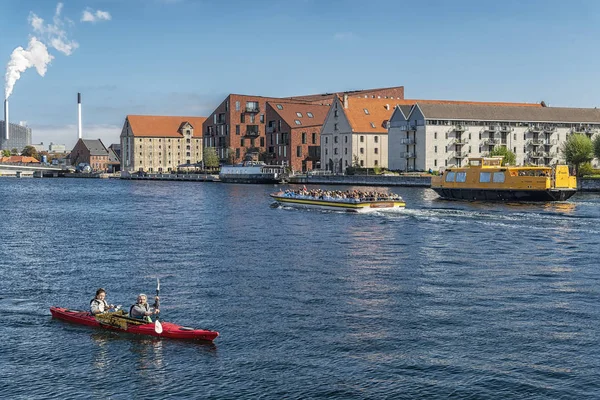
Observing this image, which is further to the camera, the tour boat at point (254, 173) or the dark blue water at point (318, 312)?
the tour boat at point (254, 173)

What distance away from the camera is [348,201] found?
255 ft

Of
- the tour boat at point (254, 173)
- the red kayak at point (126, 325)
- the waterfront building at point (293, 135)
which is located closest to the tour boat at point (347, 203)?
the red kayak at point (126, 325)

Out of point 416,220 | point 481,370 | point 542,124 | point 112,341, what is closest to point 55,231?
point 416,220

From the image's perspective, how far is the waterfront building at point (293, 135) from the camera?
172 metres

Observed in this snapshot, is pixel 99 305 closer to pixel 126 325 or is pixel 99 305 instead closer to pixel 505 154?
pixel 126 325

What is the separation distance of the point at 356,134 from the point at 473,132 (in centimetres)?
2550

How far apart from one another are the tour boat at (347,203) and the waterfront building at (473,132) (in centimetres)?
6007

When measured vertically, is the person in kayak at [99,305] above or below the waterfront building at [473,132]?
below

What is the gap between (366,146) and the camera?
155m

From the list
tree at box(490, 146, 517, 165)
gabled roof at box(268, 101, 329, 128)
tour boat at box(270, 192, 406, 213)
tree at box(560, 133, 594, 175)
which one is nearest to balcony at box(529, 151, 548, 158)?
tree at box(490, 146, 517, 165)

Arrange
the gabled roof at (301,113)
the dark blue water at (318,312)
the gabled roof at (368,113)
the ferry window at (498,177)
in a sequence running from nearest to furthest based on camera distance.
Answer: the dark blue water at (318,312), the ferry window at (498,177), the gabled roof at (368,113), the gabled roof at (301,113)

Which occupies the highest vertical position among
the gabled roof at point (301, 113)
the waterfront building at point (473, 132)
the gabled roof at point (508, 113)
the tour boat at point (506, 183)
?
the gabled roof at point (301, 113)

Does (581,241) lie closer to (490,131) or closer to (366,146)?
(490,131)

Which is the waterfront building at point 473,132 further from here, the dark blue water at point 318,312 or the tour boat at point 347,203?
the dark blue water at point 318,312
